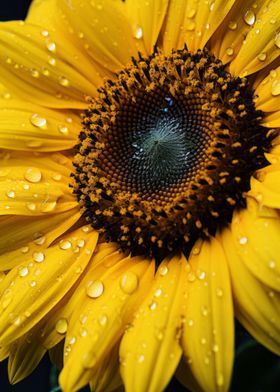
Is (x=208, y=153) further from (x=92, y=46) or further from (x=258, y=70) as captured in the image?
(x=92, y=46)

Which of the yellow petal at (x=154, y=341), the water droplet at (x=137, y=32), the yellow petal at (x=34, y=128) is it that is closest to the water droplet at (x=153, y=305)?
the yellow petal at (x=154, y=341)

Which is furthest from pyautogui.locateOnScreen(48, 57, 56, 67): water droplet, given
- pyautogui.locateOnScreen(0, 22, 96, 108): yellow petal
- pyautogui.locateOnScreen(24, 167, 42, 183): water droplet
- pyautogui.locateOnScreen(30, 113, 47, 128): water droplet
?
pyautogui.locateOnScreen(24, 167, 42, 183): water droplet

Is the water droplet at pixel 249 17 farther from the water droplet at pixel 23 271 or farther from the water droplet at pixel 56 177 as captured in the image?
the water droplet at pixel 23 271

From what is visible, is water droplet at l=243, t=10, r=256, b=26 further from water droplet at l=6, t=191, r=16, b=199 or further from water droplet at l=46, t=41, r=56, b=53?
water droplet at l=6, t=191, r=16, b=199

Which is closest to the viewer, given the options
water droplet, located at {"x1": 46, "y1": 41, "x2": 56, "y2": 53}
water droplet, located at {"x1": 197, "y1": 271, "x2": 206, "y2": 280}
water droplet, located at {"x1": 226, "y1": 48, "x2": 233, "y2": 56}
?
water droplet, located at {"x1": 197, "y1": 271, "x2": 206, "y2": 280}

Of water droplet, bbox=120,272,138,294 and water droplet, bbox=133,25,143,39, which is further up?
water droplet, bbox=133,25,143,39

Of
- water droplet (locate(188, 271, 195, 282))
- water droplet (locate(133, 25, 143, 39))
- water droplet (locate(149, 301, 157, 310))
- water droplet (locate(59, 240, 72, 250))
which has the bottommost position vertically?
water droplet (locate(59, 240, 72, 250))
